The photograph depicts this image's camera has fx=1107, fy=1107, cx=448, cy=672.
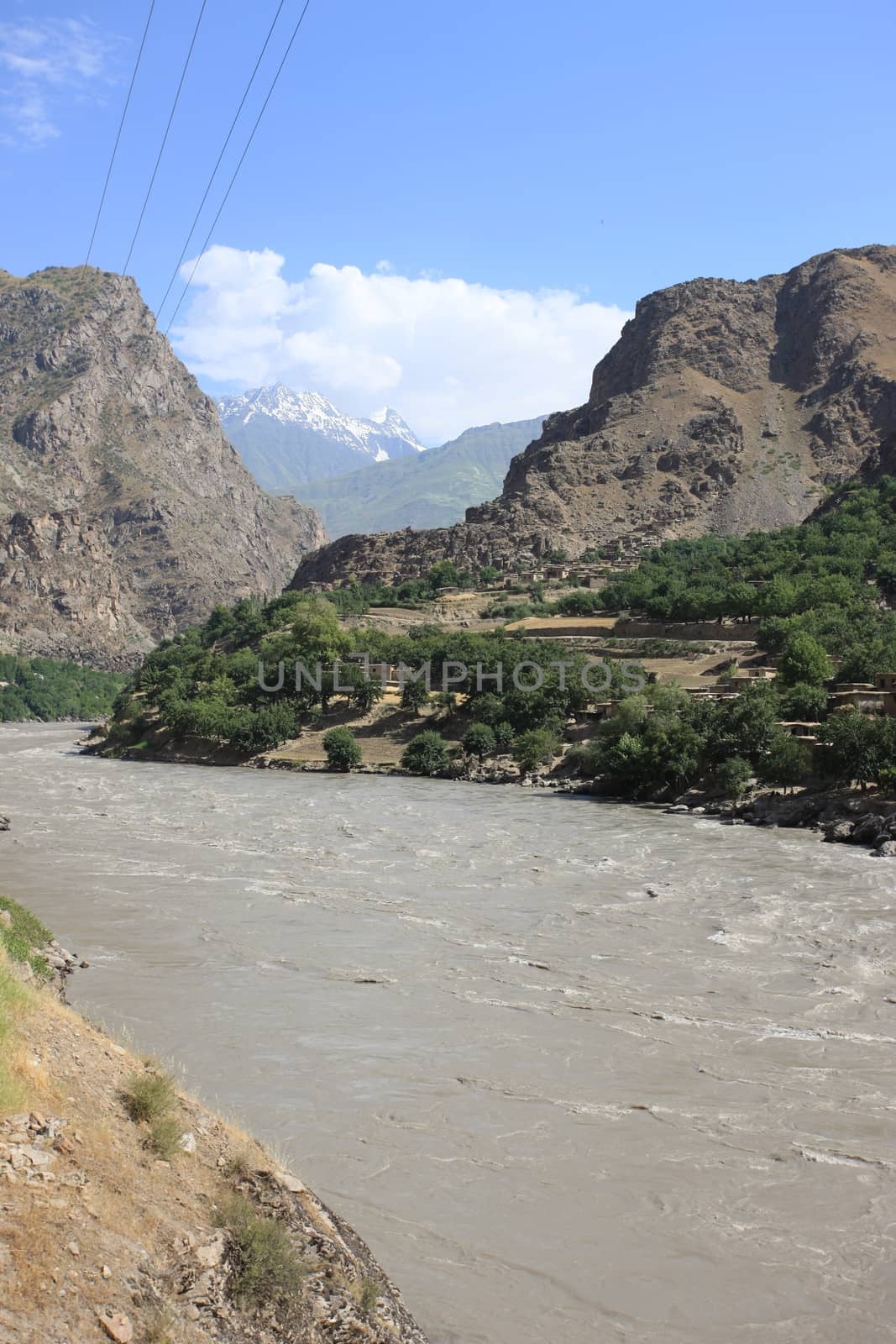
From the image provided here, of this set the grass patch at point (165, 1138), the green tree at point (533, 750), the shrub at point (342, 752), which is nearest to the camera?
the grass patch at point (165, 1138)

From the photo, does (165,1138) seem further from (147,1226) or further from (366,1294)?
(366,1294)

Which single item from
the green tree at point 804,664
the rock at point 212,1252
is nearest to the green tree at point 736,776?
the green tree at point 804,664

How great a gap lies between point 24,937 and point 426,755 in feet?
149

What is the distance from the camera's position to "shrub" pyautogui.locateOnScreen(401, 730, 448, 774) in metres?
61.4

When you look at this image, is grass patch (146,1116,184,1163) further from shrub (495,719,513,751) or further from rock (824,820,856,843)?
shrub (495,719,513,751)

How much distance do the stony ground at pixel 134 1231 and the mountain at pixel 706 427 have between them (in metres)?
124

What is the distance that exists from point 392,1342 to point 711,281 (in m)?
197

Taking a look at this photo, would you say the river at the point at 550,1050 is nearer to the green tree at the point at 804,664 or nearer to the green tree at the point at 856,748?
the green tree at the point at 856,748

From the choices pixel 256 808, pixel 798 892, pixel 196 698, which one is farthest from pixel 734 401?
pixel 798 892

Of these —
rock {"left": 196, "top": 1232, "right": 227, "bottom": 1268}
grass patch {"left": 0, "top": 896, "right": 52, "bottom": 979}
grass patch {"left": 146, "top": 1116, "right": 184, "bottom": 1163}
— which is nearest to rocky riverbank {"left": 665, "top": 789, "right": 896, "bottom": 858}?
grass patch {"left": 0, "top": 896, "right": 52, "bottom": 979}

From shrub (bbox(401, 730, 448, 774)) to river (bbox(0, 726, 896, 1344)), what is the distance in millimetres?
26476

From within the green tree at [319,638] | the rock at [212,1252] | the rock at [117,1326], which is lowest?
the rock at [212,1252]

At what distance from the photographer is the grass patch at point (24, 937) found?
47.2ft

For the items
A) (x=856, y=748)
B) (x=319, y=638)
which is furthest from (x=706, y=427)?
(x=856, y=748)
